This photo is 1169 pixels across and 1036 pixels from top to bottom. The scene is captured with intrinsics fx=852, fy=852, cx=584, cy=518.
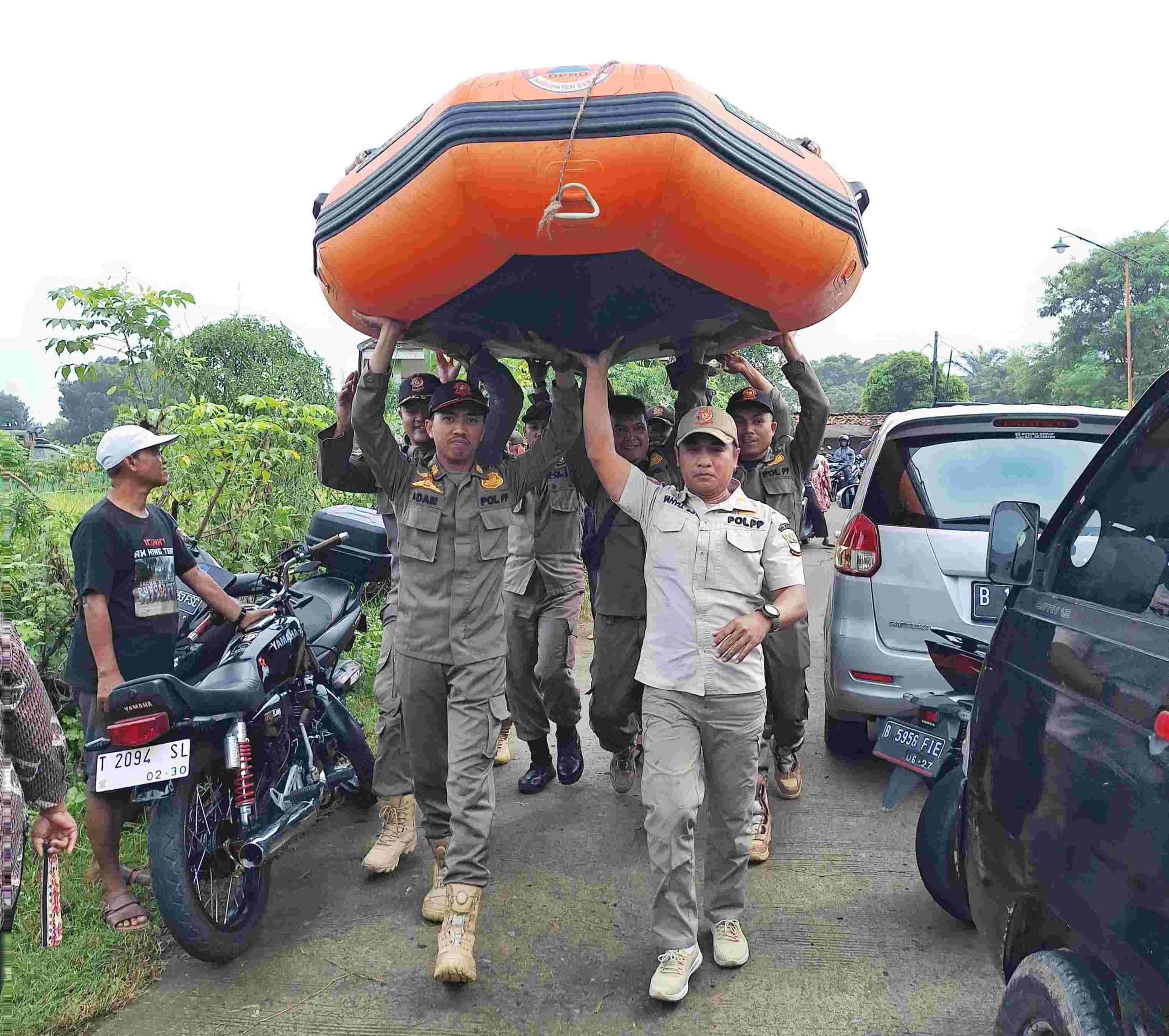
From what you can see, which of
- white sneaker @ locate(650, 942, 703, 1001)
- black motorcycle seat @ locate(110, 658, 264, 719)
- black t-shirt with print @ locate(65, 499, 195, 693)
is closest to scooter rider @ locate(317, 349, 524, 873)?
black motorcycle seat @ locate(110, 658, 264, 719)

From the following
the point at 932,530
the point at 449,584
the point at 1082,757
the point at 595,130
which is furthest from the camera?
the point at 932,530

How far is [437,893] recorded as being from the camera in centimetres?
306

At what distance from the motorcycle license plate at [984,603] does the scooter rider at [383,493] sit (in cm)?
215

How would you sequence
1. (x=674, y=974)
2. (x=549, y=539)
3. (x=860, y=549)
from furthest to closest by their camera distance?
(x=549, y=539) < (x=860, y=549) < (x=674, y=974)

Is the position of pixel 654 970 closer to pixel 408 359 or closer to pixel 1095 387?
pixel 408 359

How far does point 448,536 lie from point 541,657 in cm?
124

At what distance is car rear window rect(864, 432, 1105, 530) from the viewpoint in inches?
151

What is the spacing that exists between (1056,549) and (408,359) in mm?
5547

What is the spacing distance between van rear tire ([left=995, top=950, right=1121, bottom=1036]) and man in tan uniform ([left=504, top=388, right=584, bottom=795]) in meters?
2.56

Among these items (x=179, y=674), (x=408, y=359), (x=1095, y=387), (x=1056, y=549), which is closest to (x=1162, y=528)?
(x=1056, y=549)

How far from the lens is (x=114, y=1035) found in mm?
2414

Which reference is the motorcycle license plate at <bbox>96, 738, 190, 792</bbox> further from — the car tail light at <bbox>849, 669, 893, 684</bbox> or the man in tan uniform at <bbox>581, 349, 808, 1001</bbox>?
the car tail light at <bbox>849, 669, 893, 684</bbox>

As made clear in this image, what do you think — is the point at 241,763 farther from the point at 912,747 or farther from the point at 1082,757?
the point at 1082,757

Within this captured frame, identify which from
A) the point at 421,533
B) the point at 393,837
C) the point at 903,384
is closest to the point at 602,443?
the point at 421,533
